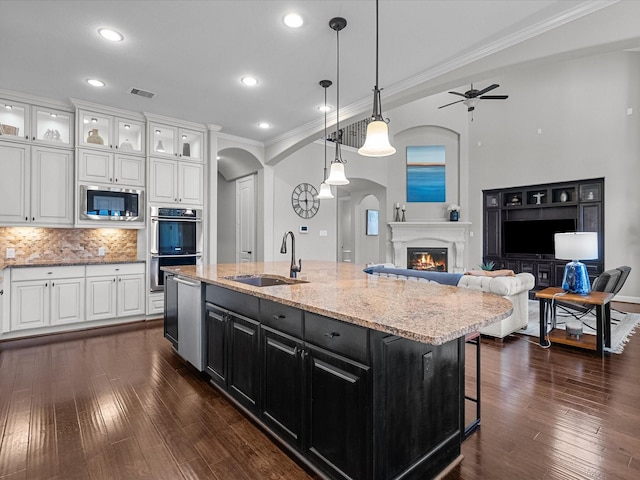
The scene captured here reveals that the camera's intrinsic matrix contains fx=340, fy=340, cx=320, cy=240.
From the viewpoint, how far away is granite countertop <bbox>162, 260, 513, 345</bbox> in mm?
1253

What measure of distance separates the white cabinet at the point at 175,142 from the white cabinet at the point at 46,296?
202 cm

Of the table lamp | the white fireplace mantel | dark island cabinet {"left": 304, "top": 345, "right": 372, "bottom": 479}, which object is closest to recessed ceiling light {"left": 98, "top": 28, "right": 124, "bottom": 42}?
dark island cabinet {"left": 304, "top": 345, "right": 372, "bottom": 479}

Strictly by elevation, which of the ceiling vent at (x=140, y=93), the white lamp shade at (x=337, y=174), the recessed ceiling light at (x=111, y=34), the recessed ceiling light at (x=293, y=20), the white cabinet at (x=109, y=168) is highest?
the ceiling vent at (x=140, y=93)

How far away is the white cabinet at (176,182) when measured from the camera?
5.04m

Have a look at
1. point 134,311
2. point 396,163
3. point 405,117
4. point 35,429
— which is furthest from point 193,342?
point 405,117

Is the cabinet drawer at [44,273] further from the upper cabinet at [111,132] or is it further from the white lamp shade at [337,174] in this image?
the white lamp shade at [337,174]

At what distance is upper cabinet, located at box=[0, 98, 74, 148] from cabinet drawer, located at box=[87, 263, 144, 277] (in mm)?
1665

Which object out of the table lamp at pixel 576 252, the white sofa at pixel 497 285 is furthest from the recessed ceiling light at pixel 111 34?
the table lamp at pixel 576 252

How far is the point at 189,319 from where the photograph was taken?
3088mm

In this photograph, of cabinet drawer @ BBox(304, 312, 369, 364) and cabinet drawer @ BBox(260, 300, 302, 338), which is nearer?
cabinet drawer @ BBox(304, 312, 369, 364)

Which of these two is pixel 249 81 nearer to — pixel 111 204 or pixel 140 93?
pixel 140 93

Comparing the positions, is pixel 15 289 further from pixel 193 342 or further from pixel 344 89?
pixel 344 89

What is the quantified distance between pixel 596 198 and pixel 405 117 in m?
4.47

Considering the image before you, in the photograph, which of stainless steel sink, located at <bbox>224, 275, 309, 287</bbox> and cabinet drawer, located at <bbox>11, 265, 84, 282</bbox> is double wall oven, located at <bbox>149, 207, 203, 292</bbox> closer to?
cabinet drawer, located at <bbox>11, 265, 84, 282</bbox>
